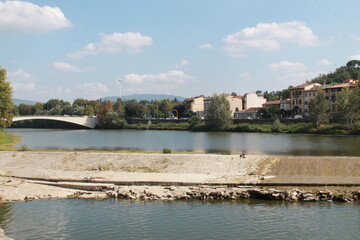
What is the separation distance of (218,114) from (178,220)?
298ft

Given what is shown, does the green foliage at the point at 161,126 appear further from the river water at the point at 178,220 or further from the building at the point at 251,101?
the river water at the point at 178,220

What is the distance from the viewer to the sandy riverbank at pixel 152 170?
28.6 metres

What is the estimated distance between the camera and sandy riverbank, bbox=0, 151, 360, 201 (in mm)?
28562

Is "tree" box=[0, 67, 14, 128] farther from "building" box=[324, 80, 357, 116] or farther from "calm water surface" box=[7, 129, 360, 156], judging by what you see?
"building" box=[324, 80, 357, 116]

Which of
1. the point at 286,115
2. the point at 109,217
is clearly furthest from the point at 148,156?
the point at 286,115

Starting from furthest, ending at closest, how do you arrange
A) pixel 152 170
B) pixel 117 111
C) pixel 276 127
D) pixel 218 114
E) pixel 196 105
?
1. pixel 196 105
2. pixel 117 111
3. pixel 218 114
4. pixel 276 127
5. pixel 152 170

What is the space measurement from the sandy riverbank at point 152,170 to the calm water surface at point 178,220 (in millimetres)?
3398

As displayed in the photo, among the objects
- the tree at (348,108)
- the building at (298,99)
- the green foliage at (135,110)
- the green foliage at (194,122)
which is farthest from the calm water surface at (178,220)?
the green foliage at (135,110)

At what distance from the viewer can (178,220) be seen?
21219 mm

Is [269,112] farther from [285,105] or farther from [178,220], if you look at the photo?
[178,220]

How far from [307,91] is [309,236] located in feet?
340

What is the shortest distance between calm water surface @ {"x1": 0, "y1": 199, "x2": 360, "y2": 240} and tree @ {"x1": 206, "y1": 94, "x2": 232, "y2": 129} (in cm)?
8682

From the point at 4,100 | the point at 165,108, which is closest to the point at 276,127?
the point at 4,100

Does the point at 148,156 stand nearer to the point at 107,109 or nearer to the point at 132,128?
the point at 132,128
